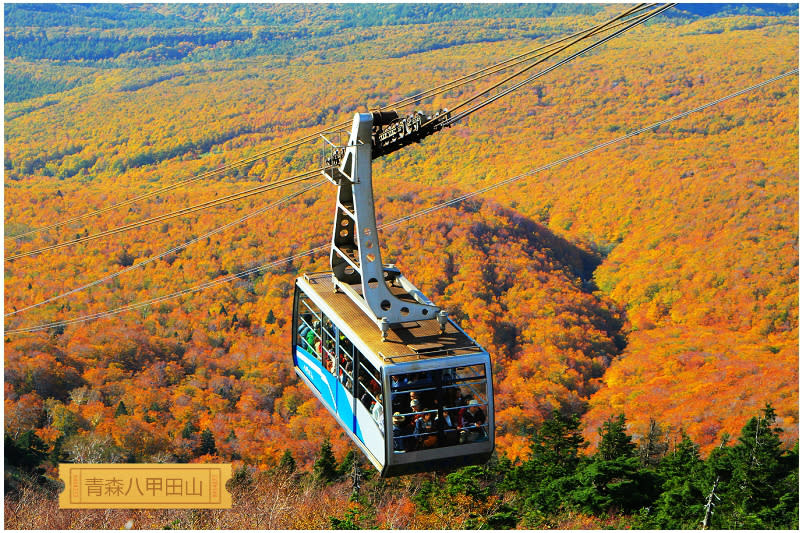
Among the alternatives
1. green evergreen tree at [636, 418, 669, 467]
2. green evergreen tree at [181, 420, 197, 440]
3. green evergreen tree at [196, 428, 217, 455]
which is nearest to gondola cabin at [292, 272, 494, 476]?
green evergreen tree at [636, 418, 669, 467]

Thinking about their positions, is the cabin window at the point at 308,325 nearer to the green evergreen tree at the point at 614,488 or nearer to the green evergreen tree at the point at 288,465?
the green evergreen tree at the point at 614,488

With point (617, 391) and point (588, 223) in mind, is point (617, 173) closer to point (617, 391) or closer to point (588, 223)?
point (588, 223)

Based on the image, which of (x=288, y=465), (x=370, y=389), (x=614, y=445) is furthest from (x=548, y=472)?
(x=370, y=389)

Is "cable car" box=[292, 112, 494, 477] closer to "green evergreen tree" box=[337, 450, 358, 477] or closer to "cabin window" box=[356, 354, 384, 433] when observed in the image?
"cabin window" box=[356, 354, 384, 433]

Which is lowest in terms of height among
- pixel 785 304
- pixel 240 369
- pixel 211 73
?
pixel 785 304

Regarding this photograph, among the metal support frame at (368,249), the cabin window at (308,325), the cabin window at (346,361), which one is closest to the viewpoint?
the cabin window at (346,361)

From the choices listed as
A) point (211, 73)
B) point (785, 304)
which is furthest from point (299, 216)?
point (211, 73)

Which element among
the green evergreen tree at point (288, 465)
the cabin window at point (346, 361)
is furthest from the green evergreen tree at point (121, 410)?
the cabin window at point (346, 361)
